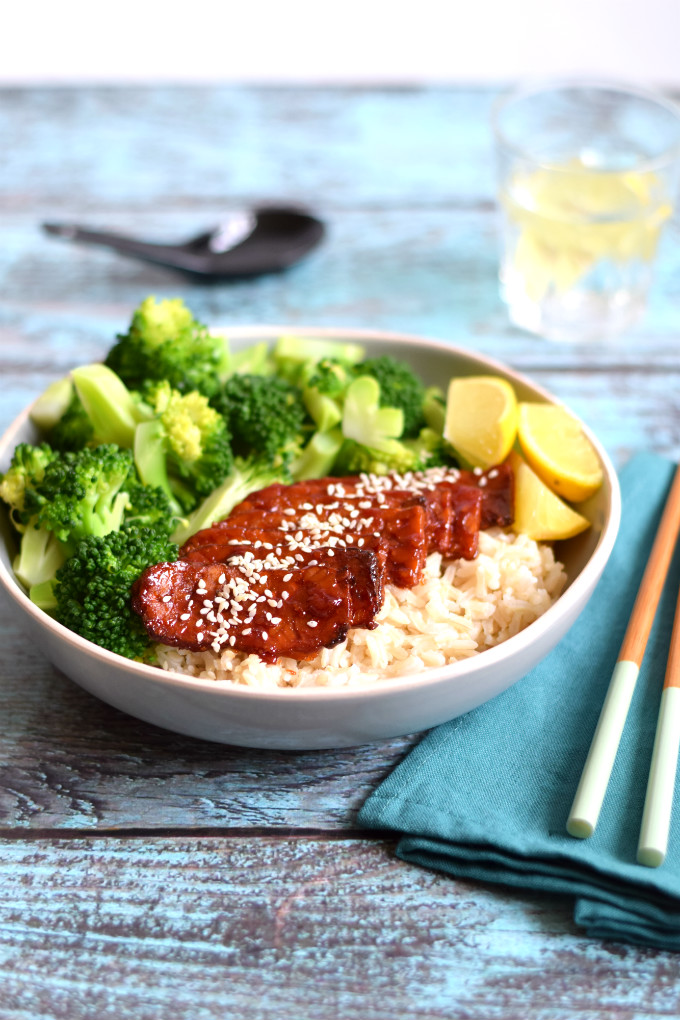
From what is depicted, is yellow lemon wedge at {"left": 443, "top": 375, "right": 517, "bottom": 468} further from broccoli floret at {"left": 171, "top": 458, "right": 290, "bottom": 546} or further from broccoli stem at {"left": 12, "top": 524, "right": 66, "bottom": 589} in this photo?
broccoli stem at {"left": 12, "top": 524, "right": 66, "bottom": 589}

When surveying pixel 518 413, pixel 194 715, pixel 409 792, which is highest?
pixel 518 413

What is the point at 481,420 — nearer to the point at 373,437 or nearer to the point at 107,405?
the point at 373,437

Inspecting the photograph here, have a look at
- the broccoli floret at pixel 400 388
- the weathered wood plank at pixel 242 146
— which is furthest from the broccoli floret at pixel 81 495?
the weathered wood plank at pixel 242 146

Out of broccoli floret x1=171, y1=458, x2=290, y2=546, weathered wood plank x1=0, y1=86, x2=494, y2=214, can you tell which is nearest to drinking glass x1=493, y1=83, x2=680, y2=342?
weathered wood plank x1=0, y1=86, x2=494, y2=214

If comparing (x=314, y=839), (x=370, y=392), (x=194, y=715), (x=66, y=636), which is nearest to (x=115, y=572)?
(x=66, y=636)

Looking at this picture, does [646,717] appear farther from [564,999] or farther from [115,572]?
[115,572]

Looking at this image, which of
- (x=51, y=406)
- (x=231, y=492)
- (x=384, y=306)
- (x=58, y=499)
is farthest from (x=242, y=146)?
(x=58, y=499)

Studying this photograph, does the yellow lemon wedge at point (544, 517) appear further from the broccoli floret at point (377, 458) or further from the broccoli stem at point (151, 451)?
the broccoli stem at point (151, 451)
